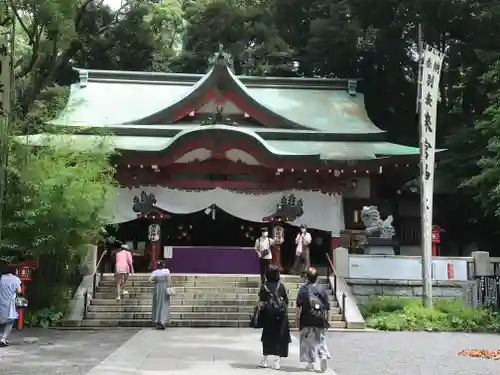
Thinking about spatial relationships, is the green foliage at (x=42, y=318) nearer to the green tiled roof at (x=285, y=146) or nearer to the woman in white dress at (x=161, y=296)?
the woman in white dress at (x=161, y=296)

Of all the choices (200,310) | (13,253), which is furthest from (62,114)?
(200,310)

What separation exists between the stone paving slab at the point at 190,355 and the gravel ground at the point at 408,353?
79 centimetres

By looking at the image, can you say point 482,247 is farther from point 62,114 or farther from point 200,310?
point 62,114

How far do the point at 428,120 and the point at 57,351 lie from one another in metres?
9.97

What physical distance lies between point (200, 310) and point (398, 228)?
1050cm

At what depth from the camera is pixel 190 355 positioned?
8578mm

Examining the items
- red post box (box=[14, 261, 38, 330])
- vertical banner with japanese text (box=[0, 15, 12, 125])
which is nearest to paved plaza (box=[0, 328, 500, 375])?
red post box (box=[14, 261, 38, 330])

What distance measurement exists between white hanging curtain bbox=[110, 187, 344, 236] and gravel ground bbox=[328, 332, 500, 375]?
5913 mm

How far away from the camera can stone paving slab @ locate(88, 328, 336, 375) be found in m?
7.40

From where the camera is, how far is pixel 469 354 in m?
9.19

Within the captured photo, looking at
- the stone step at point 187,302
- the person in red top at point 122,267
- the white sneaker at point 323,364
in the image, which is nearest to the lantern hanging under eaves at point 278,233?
the stone step at point 187,302

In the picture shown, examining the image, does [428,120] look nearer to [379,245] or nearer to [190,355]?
[379,245]

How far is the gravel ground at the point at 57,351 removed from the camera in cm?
748

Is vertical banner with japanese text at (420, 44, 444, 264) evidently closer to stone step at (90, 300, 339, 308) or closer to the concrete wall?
the concrete wall
